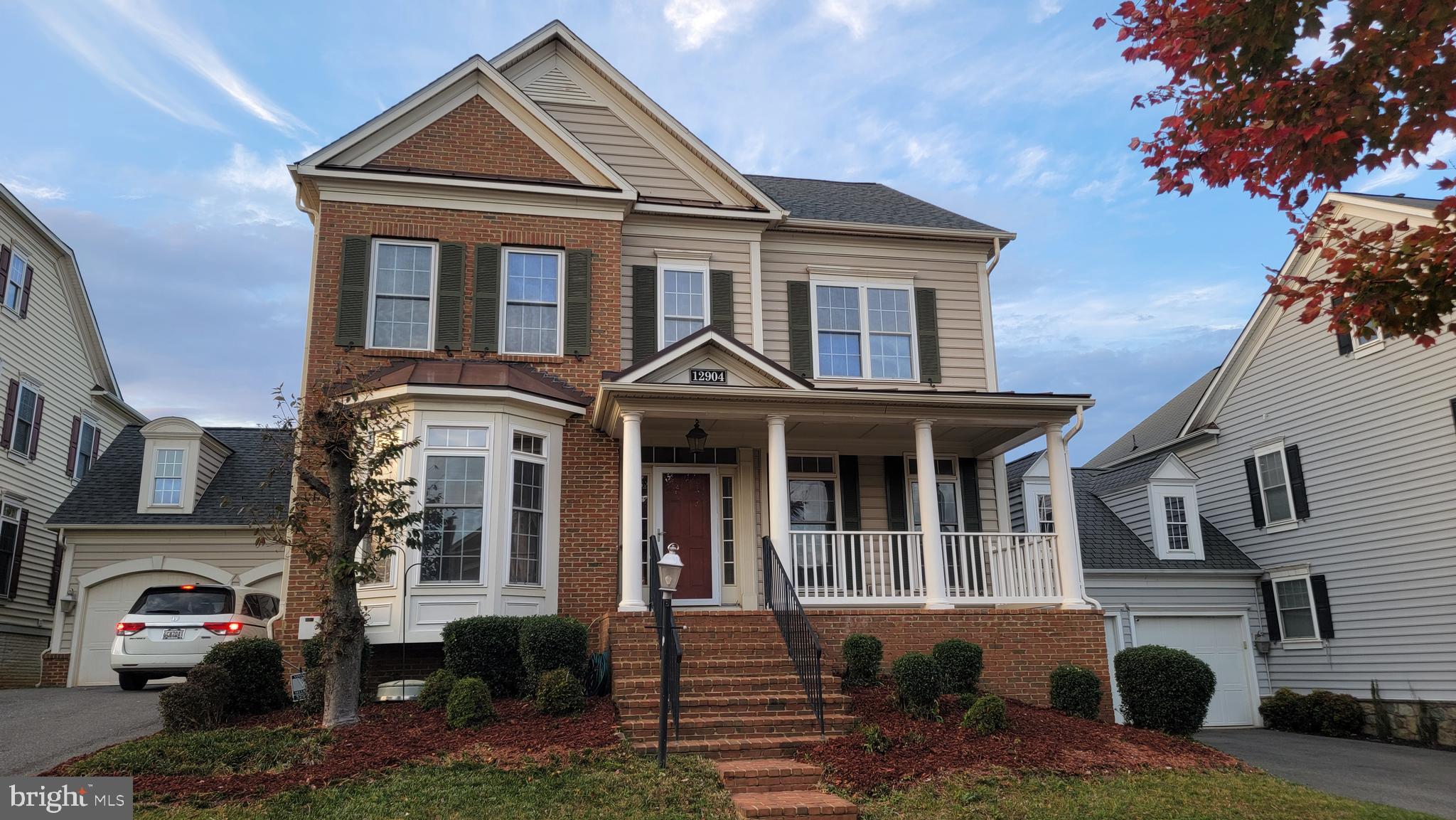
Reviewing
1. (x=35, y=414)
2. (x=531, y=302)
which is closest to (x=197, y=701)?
(x=531, y=302)

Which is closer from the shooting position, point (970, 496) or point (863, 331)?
point (970, 496)

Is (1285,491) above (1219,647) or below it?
above

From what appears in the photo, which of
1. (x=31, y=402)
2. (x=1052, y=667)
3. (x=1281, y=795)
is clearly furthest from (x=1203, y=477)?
(x=31, y=402)

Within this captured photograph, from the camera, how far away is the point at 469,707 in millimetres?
9523

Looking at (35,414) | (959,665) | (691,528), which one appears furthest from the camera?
(35,414)

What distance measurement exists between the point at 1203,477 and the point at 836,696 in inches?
Result: 560

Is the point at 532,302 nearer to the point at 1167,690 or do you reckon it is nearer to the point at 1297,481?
the point at 1167,690

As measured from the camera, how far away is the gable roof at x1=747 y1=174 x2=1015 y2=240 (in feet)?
53.1

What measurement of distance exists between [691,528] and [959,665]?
4553 millimetres

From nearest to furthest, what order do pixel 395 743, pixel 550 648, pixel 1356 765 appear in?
pixel 395 743, pixel 550 648, pixel 1356 765

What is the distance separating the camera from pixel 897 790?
830cm

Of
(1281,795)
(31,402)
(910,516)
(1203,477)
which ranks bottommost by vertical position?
(1281,795)

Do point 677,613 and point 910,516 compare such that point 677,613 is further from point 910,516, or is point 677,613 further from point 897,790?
point 910,516

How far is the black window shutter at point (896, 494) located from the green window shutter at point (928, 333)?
1.42m
